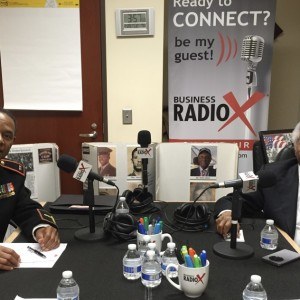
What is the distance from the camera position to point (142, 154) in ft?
5.91

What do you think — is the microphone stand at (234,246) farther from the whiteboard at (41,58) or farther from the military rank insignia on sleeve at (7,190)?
the whiteboard at (41,58)

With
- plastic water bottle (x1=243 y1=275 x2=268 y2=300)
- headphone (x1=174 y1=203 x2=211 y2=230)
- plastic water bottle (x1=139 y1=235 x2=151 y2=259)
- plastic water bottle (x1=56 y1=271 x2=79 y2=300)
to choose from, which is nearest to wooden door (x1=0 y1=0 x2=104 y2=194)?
headphone (x1=174 y1=203 x2=211 y2=230)

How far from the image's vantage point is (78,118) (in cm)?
296

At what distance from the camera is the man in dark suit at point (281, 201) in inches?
66.1

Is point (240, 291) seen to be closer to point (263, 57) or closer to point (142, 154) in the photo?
point (142, 154)

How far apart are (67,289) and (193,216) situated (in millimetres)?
791

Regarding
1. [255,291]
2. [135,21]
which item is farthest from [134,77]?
[255,291]

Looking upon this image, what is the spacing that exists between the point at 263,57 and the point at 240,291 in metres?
2.16

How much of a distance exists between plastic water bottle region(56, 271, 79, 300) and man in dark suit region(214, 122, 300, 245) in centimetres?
76

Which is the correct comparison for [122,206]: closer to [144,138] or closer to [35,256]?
[144,138]

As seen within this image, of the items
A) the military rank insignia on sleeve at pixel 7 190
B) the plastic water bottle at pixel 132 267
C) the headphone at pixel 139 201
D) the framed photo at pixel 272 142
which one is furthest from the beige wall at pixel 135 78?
the plastic water bottle at pixel 132 267

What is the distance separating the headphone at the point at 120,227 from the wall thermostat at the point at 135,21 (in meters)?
1.72

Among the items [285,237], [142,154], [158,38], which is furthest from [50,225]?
[158,38]

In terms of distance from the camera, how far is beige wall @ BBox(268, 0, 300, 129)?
321 cm
